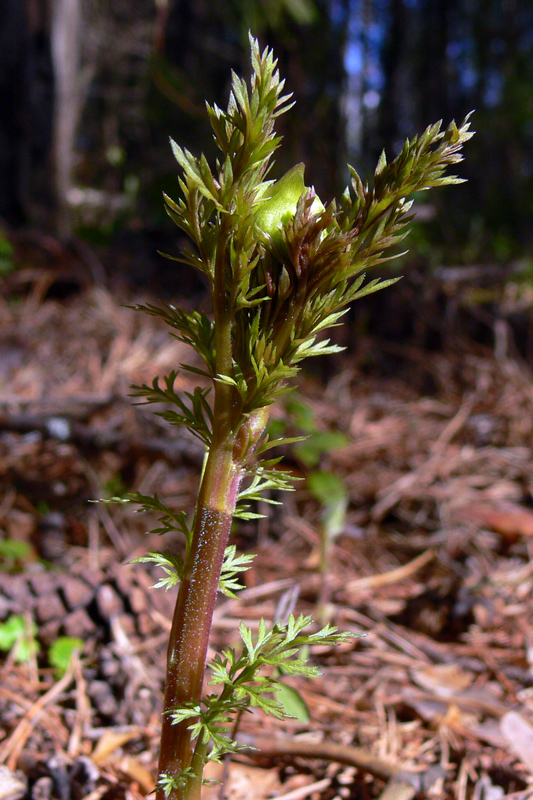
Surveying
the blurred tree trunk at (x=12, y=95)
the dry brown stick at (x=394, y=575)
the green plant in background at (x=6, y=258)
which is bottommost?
the dry brown stick at (x=394, y=575)

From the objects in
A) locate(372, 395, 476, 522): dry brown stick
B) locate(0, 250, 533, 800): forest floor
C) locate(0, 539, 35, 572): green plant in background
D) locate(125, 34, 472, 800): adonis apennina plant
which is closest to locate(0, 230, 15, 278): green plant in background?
locate(0, 250, 533, 800): forest floor

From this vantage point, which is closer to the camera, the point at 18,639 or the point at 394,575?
the point at 18,639

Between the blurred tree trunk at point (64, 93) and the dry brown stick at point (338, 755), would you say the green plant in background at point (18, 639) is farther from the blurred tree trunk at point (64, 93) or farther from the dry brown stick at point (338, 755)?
the blurred tree trunk at point (64, 93)

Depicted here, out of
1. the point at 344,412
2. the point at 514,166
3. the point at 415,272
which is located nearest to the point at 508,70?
the point at 514,166

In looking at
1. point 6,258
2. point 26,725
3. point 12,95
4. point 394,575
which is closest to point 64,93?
point 12,95

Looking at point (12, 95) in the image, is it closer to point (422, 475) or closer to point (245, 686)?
point (422, 475)

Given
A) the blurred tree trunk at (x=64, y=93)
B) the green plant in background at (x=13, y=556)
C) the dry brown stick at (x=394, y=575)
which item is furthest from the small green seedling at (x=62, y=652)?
the blurred tree trunk at (x=64, y=93)
